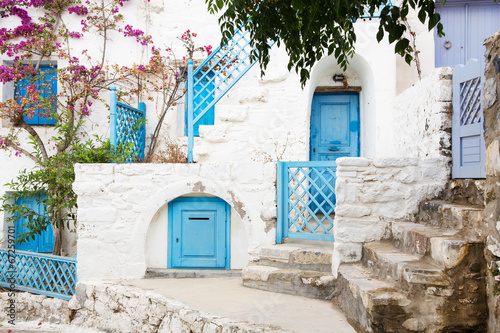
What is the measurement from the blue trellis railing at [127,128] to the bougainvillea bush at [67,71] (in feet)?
1.18

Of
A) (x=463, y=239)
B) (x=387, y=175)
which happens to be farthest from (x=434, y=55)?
(x=463, y=239)

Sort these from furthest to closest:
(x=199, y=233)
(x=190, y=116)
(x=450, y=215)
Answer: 1. (x=190, y=116)
2. (x=199, y=233)
3. (x=450, y=215)

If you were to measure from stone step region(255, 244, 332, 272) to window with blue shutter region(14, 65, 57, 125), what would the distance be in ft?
15.1

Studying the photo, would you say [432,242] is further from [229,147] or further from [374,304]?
[229,147]

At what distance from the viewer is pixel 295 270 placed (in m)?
4.47

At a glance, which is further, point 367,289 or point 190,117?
point 190,117

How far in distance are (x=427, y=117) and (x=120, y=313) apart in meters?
4.07

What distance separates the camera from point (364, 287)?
11.0 ft

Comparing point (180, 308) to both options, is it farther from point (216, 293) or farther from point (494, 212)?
point (494, 212)

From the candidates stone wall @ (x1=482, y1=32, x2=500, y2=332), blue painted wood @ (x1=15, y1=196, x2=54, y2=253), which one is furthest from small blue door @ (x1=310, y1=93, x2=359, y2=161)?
blue painted wood @ (x1=15, y1=196, x2=54, y2=253)

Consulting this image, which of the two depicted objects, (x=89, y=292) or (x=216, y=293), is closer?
(x=216, y=293)

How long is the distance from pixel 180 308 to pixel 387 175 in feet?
7.94

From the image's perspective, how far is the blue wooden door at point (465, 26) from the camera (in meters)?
6.63

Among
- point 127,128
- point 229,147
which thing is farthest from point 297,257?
point 127,128
